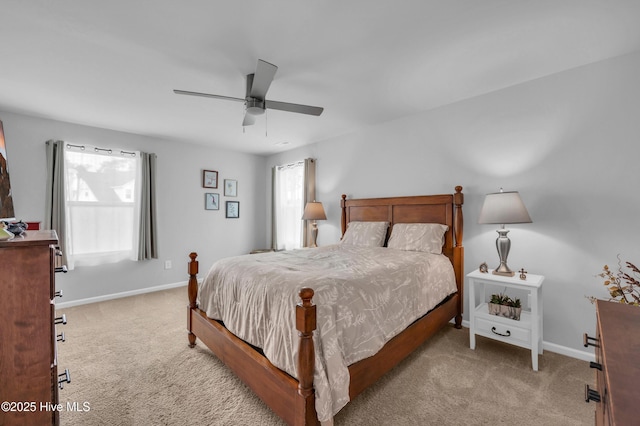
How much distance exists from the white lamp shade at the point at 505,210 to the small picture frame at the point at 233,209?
4214 millimetres

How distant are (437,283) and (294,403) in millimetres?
1734

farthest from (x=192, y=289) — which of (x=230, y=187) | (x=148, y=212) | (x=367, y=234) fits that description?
(x=230, y=187)

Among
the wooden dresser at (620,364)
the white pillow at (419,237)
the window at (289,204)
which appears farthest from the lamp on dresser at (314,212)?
the wooden dresser at (620,364)

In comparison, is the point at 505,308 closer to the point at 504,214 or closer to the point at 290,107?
the point at 504,214

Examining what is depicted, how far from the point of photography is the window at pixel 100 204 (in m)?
3.62

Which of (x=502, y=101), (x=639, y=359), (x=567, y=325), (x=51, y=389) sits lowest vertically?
(x=567, y=325)

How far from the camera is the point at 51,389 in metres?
1.18

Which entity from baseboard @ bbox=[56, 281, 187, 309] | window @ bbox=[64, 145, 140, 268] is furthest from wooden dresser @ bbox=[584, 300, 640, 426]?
baseboard @ bbox=[56, 281, 187, 309]

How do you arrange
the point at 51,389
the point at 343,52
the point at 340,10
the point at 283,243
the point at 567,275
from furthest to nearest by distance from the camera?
the point at 283,243 → the point at 567,275 → the point at 343,52 → the point at 340,10 → the point at 51,389

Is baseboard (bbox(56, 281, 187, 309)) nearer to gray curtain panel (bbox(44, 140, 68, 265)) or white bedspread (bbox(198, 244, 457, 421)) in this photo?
gray curtain panel (bbox(44, 140, 68, 265))

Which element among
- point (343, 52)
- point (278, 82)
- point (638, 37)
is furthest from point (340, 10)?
point (638, 37)

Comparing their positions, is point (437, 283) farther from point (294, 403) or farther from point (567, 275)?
point (294, 403)

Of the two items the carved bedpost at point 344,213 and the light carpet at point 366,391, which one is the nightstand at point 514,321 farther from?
the carved bedpost at point 344,213

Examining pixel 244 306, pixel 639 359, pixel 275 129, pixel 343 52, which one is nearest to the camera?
pixel 639 359
